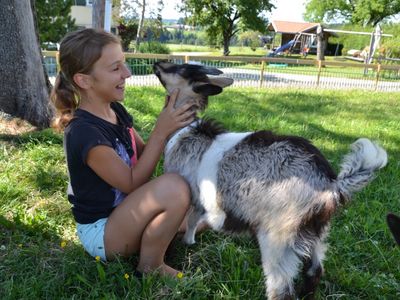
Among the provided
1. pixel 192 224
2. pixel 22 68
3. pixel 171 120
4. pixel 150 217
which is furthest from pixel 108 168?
pixel 22 68

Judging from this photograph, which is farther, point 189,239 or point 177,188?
point 189,239

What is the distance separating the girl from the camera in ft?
6.57

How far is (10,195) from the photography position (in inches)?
115

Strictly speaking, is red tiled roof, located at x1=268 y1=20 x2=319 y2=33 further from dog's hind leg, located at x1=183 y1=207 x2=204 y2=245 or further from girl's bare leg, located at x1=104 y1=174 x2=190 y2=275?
girl's bare leg, located at x1=104 y1=174 x2=190 y2=275

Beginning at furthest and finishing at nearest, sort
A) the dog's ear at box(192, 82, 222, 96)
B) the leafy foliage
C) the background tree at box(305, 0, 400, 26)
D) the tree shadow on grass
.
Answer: the background tree at box(305, 0, 400, 26), the leafy foliage, the tree shadow on grass, the dog's ear at box(192, 82, 222, 96)

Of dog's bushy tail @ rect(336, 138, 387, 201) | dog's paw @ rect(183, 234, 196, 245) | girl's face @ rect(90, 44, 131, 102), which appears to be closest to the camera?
dog's bushy tail @ rect(336, 138, 387, 201)

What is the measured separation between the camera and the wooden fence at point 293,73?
10258mm

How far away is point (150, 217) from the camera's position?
202 centimetres

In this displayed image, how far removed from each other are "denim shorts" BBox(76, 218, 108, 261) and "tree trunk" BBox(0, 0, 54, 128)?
243 centimetres

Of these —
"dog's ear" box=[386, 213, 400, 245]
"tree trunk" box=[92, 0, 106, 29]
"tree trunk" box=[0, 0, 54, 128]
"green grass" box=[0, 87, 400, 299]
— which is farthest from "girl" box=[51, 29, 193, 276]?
"tree trunk" box=[92, 0, 106, 29]

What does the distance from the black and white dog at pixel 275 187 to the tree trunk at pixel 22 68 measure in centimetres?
264

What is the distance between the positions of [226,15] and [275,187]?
1251 inches

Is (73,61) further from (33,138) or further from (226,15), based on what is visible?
(226,15)

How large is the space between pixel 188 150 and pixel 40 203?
1288 millimetres
